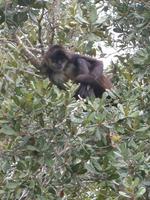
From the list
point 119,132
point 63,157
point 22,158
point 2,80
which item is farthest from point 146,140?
point 2,80

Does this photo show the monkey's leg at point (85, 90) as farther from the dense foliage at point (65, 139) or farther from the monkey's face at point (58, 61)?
the dense foliage at point (65, 139)

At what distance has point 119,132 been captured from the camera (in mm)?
2980

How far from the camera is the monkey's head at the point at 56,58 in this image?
401cm

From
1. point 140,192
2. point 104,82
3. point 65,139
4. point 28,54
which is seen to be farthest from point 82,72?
point 140,192

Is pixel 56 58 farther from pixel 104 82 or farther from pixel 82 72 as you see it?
pixel 104 82

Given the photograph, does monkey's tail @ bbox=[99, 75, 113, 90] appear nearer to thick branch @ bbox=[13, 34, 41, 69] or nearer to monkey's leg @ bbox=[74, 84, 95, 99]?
monkey's leg @ bbox=[74, 84, 95, 99]

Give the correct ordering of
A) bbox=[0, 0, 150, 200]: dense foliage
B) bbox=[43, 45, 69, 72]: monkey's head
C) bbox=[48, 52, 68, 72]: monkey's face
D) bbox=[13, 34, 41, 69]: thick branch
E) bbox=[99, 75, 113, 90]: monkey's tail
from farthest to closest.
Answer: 1. bbox=[99, 75, 113, 90]: monkey's tail
2. bbox=[48, 52, 68, 72]: monkey's face
3. bbox=[43, 45, 69, 72]: monkey's head
4. bbox=[13, 34, 41, 69]: thick branch
5. bbox=[0, 0, 150, 200]: dense foliage

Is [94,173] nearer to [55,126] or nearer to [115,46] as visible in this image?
[55,126]

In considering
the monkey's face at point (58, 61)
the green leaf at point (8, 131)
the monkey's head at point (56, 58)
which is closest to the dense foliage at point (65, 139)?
the green leaf at point (8, 131)

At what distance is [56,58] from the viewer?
4387 mm

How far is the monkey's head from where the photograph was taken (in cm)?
401

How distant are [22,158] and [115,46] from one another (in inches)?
72.7

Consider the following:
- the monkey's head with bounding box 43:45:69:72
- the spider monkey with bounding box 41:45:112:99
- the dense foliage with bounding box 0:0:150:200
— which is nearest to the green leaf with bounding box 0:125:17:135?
the dense foliage with bounding box 0:0:150:200

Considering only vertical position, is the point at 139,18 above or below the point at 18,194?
above
